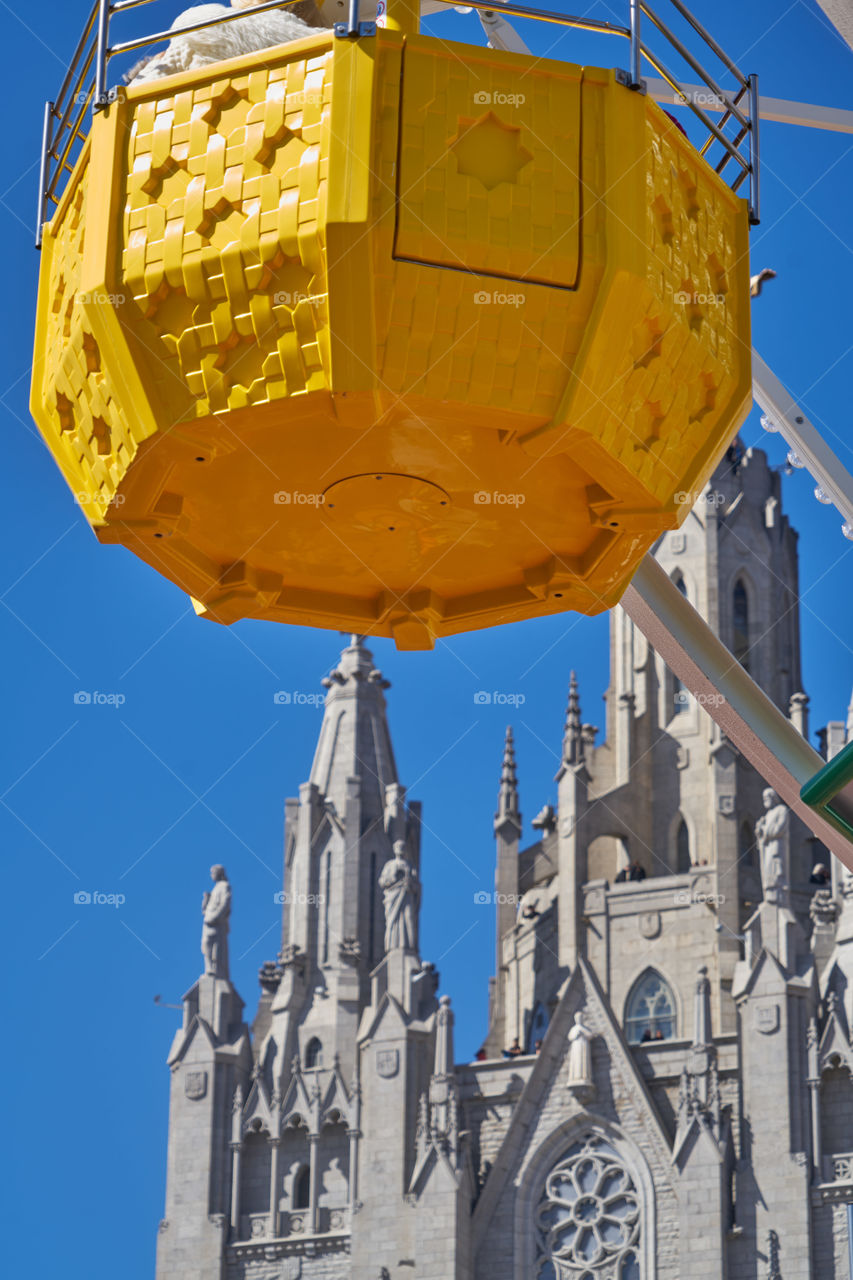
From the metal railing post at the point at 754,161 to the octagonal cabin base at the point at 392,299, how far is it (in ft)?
0.41

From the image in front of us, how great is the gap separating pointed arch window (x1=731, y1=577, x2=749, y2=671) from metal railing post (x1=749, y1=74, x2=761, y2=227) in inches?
2244

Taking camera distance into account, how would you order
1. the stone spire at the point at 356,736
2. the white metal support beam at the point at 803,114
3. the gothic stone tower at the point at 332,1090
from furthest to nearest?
1. the stone spire at the point at 356,736
2. the gothic stone tower at the point at 332,1090
3. the white metal support beam at the point at 803,114

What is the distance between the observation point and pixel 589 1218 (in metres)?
50.4

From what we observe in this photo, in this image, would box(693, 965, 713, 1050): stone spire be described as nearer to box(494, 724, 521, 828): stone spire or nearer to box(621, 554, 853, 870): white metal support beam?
box(494, 724, 521, 828): stone spire

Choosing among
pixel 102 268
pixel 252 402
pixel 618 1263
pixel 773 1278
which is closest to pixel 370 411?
pixel 252 402

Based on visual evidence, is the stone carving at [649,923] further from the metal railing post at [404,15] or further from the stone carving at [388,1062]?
the metal railing post at [404,15]

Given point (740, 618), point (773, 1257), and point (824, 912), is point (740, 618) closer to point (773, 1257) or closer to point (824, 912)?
point (824, 912)

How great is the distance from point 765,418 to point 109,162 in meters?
3.94

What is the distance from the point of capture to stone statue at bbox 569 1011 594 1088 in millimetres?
50922

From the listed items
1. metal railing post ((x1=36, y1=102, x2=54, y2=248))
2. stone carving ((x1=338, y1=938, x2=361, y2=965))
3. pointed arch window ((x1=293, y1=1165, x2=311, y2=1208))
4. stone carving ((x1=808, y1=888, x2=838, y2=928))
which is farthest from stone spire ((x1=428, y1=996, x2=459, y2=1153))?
metal railing post ((x1=36, y1=102, x2=54, y2=248))

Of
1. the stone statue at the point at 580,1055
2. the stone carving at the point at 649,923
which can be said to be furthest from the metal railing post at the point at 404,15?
the stone carving at the point at 649,923

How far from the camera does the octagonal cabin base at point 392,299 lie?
4.54m

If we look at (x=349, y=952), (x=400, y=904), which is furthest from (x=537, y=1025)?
(x=400, y=904)

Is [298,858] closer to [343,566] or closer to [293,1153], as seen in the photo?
[293,1153]
